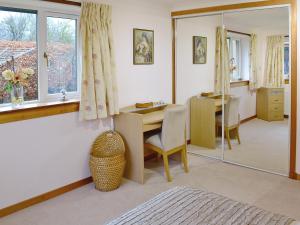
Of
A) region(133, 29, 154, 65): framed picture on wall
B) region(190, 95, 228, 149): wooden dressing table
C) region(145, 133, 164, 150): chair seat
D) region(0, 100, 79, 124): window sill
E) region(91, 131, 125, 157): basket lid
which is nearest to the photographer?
region(0, 100, 79, 124): window sill

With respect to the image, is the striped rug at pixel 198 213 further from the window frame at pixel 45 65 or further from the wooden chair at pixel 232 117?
the wooden chair at pixel 232 117

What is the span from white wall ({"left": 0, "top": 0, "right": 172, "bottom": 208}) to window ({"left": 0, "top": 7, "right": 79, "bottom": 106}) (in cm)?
41

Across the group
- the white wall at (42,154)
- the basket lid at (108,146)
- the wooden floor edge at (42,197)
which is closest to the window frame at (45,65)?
the white wall at (42,154)

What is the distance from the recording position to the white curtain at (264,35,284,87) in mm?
3659

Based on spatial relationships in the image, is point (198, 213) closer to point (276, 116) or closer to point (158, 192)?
point (158, 192)

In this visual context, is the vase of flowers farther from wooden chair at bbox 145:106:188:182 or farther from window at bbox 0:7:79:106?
wooden chair at bbox 145:106:188:182

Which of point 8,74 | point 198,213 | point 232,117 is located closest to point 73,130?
point 8,74

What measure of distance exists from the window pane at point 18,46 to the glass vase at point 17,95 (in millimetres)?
70

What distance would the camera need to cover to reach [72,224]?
2660 millimetres

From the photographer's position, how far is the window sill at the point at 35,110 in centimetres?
275

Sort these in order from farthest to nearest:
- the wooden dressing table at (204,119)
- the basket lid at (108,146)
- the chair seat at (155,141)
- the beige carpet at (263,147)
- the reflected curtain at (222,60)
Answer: the wooden dressing table at (204,119), the reflected curtain at (222,60), the beige carpet at (263,147), the chair seat at (155,141), the basket lid at (108,146)

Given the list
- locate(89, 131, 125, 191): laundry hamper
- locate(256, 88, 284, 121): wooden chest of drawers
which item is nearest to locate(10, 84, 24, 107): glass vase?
locate(89, 131, 125, 191): laundry hamper

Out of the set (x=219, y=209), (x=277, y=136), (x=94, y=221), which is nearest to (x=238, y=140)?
(x=277, y=136)

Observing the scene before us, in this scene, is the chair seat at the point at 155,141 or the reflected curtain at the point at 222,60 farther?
the reflected curtain at the point at 222,60
